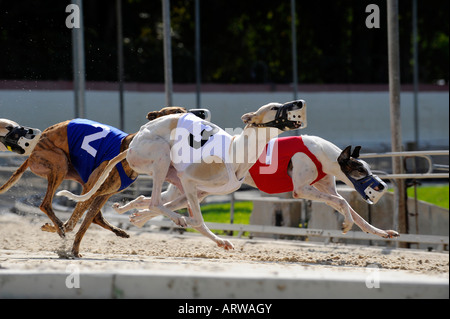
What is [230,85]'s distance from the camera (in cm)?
2617

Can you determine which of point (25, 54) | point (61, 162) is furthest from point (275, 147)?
point (25, 54)

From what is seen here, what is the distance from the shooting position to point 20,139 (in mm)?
7125

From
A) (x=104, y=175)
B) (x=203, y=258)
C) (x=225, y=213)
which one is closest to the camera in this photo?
(x=104, y=175)

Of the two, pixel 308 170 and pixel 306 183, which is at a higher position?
pixel 308 170

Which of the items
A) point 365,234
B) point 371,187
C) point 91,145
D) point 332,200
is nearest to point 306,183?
point 332,200

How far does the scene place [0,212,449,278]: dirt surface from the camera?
6.71 meters

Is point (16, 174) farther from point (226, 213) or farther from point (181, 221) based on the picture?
point (226, 213)

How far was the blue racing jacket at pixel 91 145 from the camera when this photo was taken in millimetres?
7148

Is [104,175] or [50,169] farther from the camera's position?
[50,169]

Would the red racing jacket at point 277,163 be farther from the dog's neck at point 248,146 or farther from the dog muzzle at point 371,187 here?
the dog's neck at point 248,146

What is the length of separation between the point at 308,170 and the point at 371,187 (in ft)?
2.21

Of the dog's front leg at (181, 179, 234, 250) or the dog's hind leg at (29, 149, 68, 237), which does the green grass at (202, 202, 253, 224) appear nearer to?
the dog's hind leg at (29, 149, 68, 237)

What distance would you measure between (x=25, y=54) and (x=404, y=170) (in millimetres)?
12477
